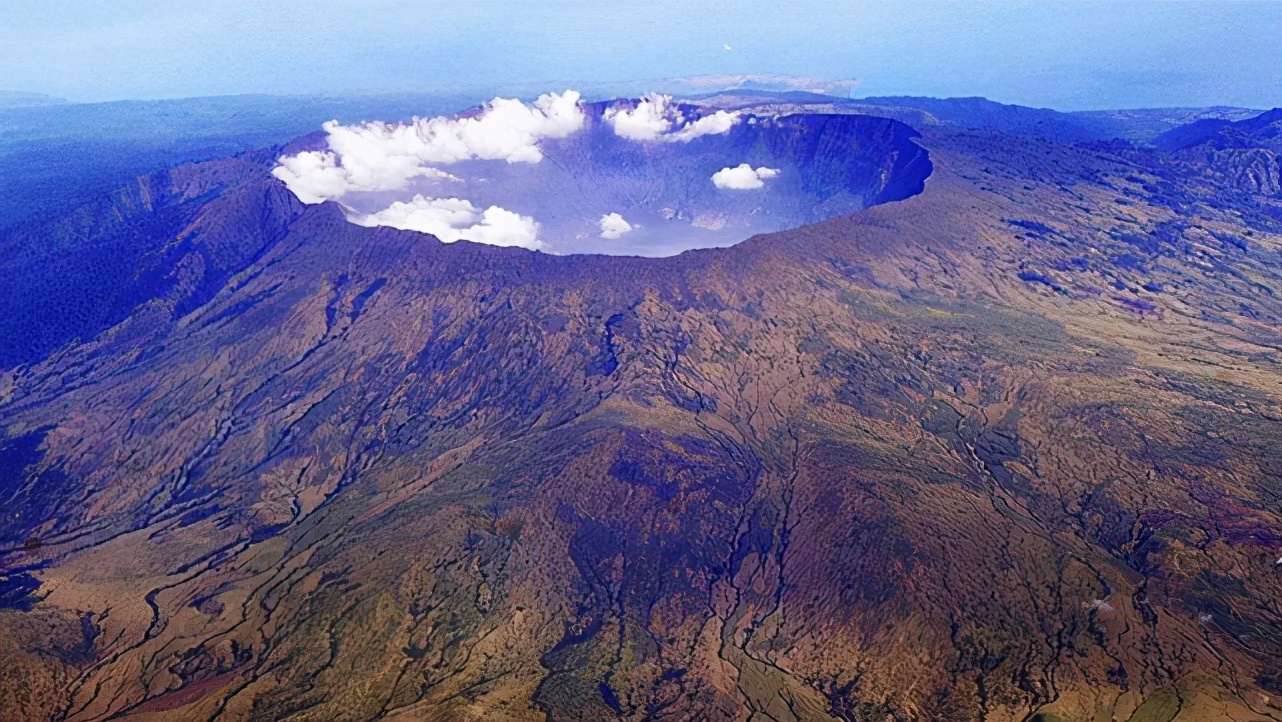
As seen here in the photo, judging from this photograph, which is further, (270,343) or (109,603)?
(270,343)

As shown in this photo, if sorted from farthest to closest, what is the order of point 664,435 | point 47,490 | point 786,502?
point 47,490 → point 664,435 → point 786,502

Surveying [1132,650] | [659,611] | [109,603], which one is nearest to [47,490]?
[109,603]

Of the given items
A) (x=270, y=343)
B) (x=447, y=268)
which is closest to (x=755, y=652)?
(x=447, y=268)

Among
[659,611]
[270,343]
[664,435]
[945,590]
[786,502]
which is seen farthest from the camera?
[270,343]

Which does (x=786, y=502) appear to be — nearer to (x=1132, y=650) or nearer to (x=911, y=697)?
(x=911, y=697)

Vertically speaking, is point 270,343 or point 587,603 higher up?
point 270,343

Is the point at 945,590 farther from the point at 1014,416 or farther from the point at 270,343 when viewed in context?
the point at 270,343

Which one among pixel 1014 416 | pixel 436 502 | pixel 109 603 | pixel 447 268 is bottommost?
pixel 109 603
